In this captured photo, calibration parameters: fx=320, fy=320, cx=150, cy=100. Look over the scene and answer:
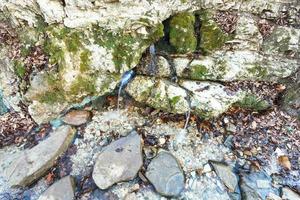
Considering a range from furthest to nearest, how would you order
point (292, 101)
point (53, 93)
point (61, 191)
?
point (292, 101) < point (53, 93) < point (61, 191)

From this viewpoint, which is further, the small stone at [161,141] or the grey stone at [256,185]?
the small stone at [161,141]

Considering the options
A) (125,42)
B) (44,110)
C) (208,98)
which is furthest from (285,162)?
(44,110)

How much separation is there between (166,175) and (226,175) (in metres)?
0.97

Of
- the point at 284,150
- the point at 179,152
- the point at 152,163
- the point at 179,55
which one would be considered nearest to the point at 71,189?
the point at 152,163

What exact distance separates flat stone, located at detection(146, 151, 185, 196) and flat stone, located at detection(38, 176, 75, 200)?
3.95ft

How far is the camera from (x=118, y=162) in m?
5.07

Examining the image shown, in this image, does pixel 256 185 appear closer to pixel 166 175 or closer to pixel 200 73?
pixel 166 175

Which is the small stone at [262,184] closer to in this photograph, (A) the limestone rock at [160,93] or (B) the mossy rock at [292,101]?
(B) the mossy rock at [292,101]

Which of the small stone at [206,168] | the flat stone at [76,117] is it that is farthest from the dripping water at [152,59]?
the small stone at [206,168]

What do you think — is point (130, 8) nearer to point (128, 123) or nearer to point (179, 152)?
point (128, 123)

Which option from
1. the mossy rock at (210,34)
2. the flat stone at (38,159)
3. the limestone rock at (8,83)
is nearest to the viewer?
the flat stone at (38,159)

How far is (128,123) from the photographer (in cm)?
562

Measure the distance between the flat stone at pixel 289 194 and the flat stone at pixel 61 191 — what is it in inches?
129

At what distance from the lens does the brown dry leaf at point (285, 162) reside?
17.6ft
